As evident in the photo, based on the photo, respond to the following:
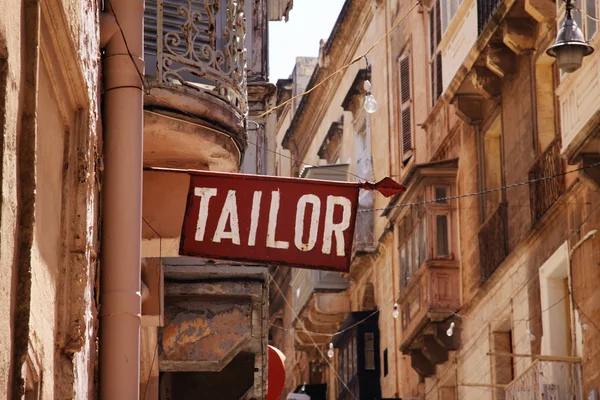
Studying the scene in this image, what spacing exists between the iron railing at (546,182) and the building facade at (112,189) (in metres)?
7.77

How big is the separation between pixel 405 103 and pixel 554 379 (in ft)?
35.9

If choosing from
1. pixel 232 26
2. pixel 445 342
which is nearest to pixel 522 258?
pixel 445 342

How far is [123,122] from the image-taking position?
6.85 metres

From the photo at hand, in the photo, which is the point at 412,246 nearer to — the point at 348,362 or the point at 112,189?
the point at 348,362

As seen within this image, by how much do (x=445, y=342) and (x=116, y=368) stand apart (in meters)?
17.9

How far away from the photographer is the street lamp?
44.8 feet

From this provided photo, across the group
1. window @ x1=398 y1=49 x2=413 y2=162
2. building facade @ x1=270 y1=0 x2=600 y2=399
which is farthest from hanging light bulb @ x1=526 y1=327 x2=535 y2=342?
window @ x1=398 y1=49 x2=413 y2=162

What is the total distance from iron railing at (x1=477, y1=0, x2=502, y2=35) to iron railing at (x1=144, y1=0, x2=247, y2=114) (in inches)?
457

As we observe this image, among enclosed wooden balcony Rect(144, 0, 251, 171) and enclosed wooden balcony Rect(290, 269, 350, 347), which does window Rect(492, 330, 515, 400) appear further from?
enclosed wooden balcony Rect(144, 0, 251, 171)

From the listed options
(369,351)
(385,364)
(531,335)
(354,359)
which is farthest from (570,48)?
(354,359)

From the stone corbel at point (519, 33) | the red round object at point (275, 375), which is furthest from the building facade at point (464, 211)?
the red round object at point (275, 375)

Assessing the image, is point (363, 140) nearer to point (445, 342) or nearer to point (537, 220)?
point (445, 342)

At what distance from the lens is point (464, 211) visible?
77.3ft

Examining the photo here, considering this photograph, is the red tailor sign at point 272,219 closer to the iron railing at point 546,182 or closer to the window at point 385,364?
the iron railing at point 546,182
